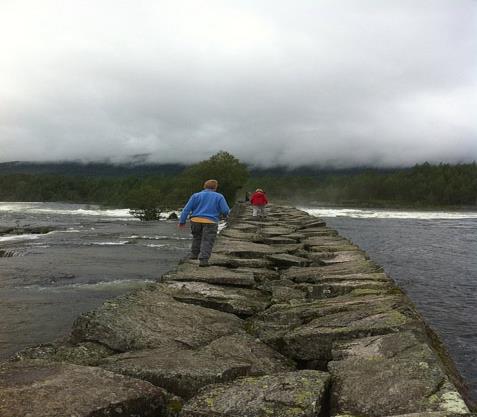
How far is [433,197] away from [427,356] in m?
128

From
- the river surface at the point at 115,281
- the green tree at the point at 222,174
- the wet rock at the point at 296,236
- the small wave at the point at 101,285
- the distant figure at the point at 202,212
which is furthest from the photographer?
the green tree at the point at 222,174

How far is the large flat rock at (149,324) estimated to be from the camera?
4109 mm

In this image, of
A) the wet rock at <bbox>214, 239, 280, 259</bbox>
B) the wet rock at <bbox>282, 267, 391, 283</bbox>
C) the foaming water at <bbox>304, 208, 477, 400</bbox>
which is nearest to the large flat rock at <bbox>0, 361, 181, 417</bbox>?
the wet rock at <bbox>282, 267, 391, 283</bbox>

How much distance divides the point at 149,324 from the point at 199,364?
974mm

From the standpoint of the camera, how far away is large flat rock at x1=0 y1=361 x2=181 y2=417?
274cm

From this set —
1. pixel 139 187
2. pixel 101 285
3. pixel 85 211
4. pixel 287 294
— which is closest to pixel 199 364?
pixel 287 294

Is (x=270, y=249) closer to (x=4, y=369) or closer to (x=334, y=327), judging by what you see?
(x=334, y=327)

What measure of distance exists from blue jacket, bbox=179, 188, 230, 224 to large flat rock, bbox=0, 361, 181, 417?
5567 mm

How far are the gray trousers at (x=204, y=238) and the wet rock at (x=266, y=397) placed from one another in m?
4.59

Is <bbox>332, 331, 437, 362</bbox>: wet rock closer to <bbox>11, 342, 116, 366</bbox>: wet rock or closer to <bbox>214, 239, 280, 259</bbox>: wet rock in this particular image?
<bbox>11, 342, 116, 366</bbox>: wet rock

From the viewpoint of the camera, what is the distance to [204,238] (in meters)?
8.33

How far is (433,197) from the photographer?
12281cm

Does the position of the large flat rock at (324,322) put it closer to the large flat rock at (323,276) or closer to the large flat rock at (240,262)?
the large flat rock at (323,276)

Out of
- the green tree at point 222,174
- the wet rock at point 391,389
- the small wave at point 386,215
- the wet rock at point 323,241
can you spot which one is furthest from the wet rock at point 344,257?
the green tree at point 222,174
